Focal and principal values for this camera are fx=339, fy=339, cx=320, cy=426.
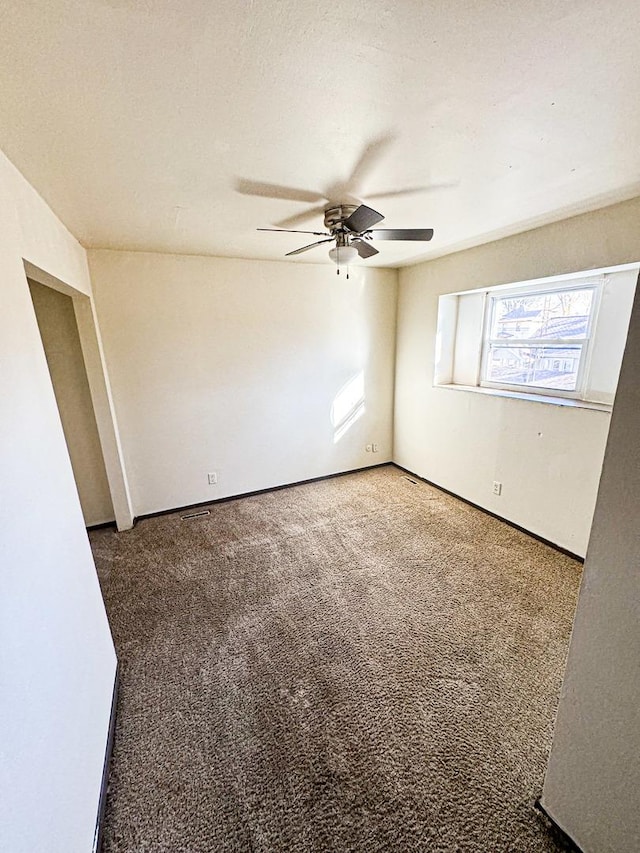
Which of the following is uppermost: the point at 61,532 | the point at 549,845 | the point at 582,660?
the point at 61,532

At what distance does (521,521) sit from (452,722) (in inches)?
74.8

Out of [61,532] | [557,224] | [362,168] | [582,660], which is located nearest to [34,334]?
[61,532]

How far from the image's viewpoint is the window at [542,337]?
2.37 m

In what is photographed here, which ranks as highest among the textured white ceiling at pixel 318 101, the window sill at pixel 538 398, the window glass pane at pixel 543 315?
the textured white ceiling at pixel 318 101

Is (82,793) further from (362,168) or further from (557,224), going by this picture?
(557,224)

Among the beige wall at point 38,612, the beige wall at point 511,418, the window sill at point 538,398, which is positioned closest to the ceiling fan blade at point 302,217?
the beige wall at point 38,612

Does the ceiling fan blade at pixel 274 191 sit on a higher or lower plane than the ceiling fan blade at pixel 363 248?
higher

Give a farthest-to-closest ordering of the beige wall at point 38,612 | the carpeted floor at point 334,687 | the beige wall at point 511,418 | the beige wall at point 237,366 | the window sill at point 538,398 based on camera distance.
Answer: the beige wall at point 237,366 → the window sill at point 538,398 → the beige wall at point 511,418 → the carpeted floor at point 334,687 → the beige wall at point 38,612

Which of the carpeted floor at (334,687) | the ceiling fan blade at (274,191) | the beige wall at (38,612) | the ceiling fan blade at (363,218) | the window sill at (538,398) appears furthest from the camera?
the window sill at (538,398)

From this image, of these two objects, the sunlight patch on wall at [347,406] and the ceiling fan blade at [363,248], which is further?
the sunlight patch on wall at [347,406]

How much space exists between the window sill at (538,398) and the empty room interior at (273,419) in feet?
0.10

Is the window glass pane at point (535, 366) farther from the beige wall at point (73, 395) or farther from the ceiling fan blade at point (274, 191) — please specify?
the beige wall at point (73, 395)

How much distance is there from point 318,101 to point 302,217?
112 centimetres

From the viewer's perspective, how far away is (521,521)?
115 inches
